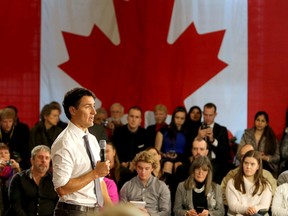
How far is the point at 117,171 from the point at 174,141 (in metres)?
0.92

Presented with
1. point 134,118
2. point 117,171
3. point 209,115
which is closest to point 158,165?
point 117,171

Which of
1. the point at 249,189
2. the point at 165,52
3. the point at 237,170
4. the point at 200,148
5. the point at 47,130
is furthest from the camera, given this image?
the point at 165,52

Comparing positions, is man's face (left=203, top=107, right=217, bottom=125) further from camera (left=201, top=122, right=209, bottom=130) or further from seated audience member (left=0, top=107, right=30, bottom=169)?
seated audience member (left=0, top=107, right=30, bottom=169)

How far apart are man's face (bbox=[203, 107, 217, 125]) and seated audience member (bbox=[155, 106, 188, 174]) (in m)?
0.23

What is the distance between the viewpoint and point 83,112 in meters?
3.04

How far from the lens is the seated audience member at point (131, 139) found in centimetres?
678

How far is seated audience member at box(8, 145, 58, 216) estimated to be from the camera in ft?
17.9

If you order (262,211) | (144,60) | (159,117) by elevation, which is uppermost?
(144,60)

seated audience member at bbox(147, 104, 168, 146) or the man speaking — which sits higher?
seated audience member at bbox(147, 104, 168, 146)

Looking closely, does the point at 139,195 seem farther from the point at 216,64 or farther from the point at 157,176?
the point at 216,64

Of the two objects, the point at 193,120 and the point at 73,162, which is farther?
the point at 193,120

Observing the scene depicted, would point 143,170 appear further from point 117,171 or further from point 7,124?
point 7,124

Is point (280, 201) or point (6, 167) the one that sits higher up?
point (6, 167)

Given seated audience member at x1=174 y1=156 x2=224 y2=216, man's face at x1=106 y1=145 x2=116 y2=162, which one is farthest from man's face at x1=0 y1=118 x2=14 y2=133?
seated audience member at x1=174 y1=156 x2=224 y2=216
